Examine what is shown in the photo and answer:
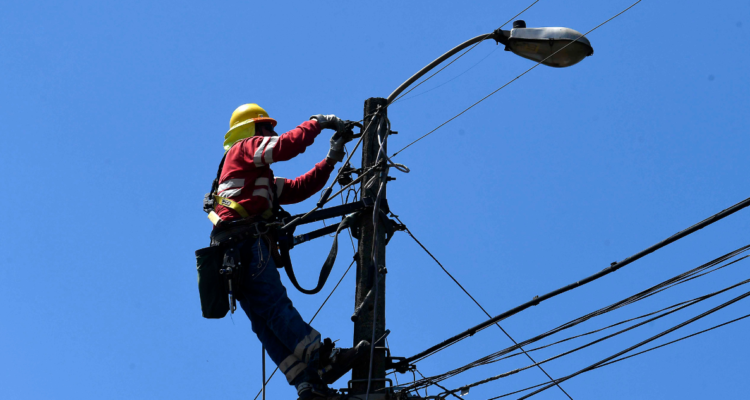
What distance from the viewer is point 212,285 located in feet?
23.7

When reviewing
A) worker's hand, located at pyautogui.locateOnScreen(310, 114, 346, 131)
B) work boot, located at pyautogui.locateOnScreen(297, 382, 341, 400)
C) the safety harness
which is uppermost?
worker's hand, located at pyautogui.locateOnScreen(310, 114, 346, 131)

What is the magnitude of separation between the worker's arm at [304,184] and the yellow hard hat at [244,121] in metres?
0.52

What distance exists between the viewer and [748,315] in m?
5.43

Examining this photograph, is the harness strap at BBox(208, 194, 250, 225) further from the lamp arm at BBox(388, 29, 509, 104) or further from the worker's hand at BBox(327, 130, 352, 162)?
the lamp arm at BBox(388, 29, 509, 104)

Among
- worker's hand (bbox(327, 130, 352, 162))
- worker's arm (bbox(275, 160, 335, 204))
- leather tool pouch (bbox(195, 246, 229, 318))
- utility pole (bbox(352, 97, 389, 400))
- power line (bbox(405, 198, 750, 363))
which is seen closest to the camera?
power line (bbox(405, 198, 750, 363))

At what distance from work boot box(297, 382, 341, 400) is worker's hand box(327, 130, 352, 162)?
1.91 m

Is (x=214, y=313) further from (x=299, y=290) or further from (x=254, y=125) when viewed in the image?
(x=254, y=125)

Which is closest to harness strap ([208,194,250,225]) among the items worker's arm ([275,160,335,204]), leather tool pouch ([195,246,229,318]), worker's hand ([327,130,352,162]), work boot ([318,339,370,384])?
leather tool pouch ([195,246,229,318])

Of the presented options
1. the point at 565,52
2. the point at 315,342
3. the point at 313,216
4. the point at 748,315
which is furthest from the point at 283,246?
the point at 748,315

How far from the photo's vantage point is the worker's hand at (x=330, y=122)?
24.5 feet

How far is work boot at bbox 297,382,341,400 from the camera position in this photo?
22.8 ft

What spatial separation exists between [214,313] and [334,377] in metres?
1.02

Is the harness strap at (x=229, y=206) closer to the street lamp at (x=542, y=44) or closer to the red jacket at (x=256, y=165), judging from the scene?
the red jacket at (x=256, y=165)

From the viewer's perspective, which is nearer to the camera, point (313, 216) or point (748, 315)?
point (748, 315)
